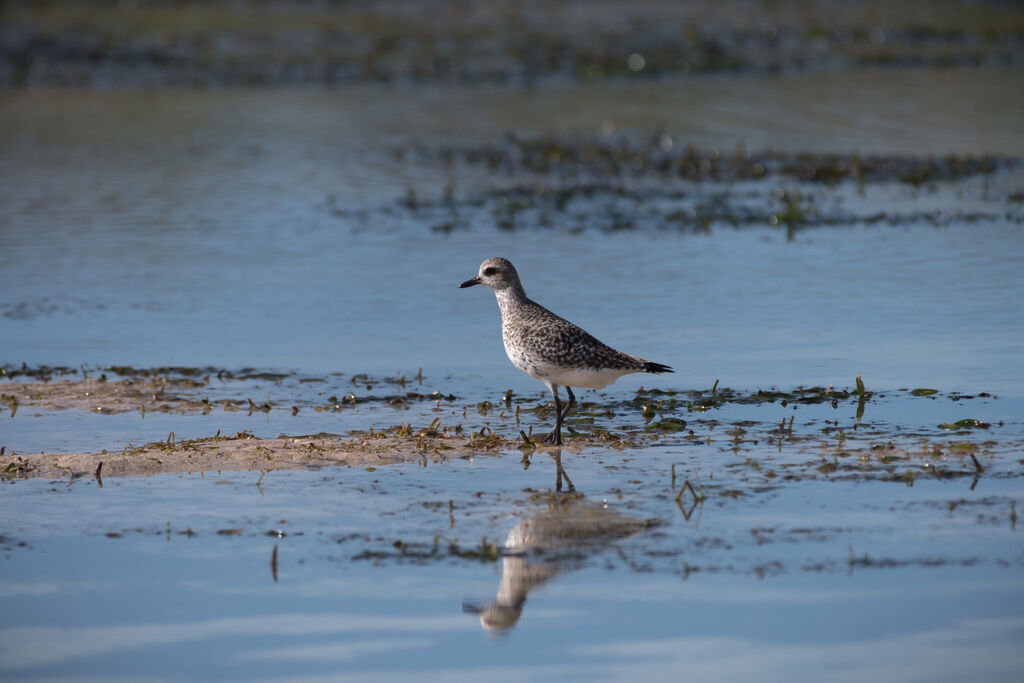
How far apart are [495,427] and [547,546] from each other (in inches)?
108

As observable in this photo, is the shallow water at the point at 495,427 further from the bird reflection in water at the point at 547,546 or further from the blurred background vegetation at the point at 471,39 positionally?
the blurred background vegetation at the point at 471,39

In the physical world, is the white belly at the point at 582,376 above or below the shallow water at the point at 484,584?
above

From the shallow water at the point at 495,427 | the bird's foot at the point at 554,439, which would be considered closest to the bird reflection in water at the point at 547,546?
the shallow water at the point at 495,427

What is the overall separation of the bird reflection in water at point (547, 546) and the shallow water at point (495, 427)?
3 cm

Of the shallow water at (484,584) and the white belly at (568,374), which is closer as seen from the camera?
the shallow water at (484,584)

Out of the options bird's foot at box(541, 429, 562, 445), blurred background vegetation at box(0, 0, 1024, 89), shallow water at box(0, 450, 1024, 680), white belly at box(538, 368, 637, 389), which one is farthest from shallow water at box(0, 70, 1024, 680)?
blurred background vegetation at box(0, 0, 1024, 89)

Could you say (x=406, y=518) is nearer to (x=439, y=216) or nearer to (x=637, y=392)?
(x=637, y=392)

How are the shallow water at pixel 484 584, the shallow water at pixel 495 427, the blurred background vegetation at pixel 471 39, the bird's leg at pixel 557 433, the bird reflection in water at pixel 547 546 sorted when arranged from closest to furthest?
the shallow water at pixel 484 584 < the shallow water at pixel 495 427 < the bird reflection in water at pixel 547 546 < the bird's leg at pixel 557 433 < the blurred background vegetation at pixel 471 39

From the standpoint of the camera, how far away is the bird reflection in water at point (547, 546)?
6973mm

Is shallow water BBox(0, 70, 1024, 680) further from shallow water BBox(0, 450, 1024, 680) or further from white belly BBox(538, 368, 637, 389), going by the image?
white belly BBox(538, 368, 637, 389)

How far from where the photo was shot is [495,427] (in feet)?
34.0

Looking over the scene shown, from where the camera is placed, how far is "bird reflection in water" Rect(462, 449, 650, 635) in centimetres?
697

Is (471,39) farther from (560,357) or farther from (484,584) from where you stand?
(484,584)

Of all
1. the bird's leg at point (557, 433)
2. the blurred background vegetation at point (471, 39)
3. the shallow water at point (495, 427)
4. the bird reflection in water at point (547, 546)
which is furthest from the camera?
the blurred background vegetation at point (471, 39)
